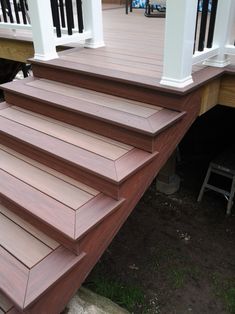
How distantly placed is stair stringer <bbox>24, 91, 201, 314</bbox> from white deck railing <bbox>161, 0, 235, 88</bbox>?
162 mm

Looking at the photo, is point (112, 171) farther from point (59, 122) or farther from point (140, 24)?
point (140, 24)

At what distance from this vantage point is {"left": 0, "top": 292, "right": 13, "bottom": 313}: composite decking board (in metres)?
1.43

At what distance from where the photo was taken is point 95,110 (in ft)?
6.58

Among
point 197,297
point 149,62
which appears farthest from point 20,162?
point 197,297

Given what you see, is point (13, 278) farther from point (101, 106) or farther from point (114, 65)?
point (114, 65)

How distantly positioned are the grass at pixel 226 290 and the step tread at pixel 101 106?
1.73m

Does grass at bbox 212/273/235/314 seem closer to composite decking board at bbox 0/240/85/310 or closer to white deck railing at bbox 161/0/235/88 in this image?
composite decking board at bbox 0/240/85/310

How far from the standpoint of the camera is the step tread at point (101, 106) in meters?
1.81

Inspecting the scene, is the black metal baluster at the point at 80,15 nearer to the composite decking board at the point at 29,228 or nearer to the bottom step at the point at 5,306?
the composite decking board at the point at 29,228

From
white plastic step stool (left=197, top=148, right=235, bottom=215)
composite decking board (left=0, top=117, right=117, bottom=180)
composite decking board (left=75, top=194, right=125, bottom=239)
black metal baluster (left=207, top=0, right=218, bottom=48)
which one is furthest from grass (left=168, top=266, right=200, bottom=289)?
black metal baluster (left=207, top=0, right=218, bottom=48)

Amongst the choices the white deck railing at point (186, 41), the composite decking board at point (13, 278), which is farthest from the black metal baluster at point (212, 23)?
the composite decking board at point (13, 278)

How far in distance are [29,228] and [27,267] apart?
11.2 inches

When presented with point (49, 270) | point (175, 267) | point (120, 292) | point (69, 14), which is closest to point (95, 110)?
point (49, 270)

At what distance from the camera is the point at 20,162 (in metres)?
2.07
